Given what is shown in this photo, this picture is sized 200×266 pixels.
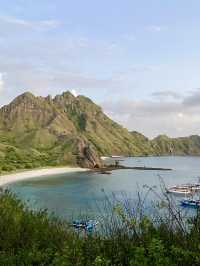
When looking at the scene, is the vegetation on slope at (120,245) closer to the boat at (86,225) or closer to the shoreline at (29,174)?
the boat at (86,225)

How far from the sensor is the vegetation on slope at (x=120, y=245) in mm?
6801

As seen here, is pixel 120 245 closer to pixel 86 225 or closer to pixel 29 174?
pixel 86 225

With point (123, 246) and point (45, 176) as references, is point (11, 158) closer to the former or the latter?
point (45, 176)

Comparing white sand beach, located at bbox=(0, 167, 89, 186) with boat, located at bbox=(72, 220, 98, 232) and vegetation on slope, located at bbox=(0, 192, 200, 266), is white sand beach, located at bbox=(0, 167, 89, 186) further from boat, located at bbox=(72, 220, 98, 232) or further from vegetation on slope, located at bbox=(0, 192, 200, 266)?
vegetation on slope, located at bbox=(0, 192, 200, 266)

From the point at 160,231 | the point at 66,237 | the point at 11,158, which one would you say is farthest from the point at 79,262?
the point at 11,158

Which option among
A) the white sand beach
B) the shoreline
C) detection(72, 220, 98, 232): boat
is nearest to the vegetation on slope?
detection(72, 220, 98, 232): boat

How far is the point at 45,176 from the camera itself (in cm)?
13375

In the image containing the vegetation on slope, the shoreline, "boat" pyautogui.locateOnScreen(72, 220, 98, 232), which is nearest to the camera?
the vegetation on slope

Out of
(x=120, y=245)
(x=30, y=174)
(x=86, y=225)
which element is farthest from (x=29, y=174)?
(x=120, y=245)

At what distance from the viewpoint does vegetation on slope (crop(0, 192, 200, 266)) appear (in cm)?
680

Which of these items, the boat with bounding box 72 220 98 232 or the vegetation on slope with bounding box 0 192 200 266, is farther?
the boat with bounding box 72 220 98 232

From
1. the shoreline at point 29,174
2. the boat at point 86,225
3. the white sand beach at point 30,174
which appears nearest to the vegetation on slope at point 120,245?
the boat at point 86,225

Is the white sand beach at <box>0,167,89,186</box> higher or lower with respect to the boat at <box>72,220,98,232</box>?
lower

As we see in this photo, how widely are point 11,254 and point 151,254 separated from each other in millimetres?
3011
